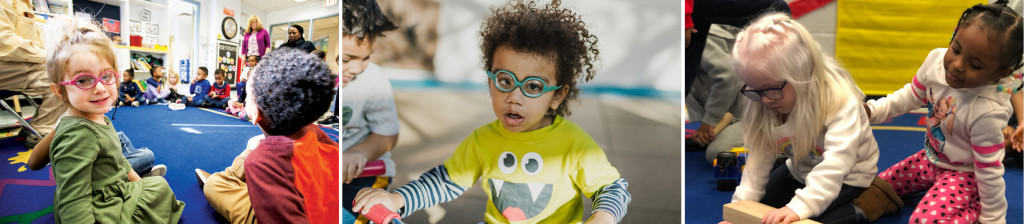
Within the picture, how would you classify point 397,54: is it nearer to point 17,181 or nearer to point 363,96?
point 363,96

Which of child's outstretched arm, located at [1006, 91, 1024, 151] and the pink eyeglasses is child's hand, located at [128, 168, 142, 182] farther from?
child's outstretched arm, located at [1006, 91, 1024, 151]

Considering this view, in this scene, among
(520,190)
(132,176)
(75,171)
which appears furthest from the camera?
(520,190)

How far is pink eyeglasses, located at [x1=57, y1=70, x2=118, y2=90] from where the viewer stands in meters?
1.47

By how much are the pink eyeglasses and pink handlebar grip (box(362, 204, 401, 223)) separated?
0.87 m

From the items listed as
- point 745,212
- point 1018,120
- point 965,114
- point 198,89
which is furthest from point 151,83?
point 1018,120

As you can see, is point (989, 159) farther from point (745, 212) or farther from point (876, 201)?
point (745, 212)

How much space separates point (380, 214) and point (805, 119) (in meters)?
1.43

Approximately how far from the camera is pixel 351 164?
70.8 inches

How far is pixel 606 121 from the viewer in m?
1.78

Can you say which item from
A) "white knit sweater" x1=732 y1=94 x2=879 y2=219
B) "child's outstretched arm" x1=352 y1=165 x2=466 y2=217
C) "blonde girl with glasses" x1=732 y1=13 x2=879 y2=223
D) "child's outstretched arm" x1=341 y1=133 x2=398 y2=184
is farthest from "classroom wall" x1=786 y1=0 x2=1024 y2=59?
"child's outstretched arm" x1=341 y1=133 x2=398 y2=184

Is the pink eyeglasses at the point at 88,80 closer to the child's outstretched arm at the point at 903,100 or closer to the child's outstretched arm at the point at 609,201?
the child's outstretched arm at the point at 609,201

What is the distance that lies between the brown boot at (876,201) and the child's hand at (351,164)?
162cm

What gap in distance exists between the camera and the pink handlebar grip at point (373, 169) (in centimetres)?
182

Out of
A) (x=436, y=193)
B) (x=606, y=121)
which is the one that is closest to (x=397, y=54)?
(x=436, y=193)
